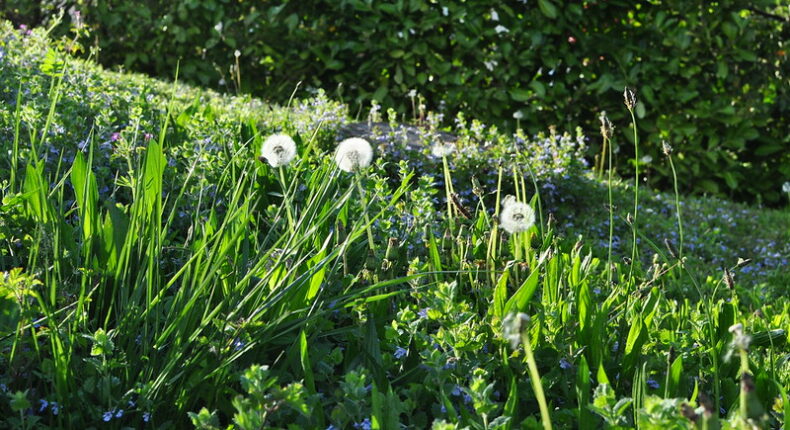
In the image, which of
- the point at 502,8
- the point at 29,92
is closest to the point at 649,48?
the point at 502,8

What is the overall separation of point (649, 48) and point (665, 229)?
220 centimetres

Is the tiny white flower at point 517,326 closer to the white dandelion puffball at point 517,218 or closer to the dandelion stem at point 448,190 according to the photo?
the white dandelion puffball at point 517,218

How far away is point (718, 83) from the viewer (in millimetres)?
6441

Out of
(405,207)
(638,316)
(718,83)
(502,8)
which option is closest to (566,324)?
(638,316)

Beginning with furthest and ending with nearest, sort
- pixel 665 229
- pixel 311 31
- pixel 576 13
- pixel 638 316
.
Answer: pixel 311 31, pixel 576 13, pixel 665 229, pixel 638 316

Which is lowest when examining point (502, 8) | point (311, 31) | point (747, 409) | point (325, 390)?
point (325, 390)

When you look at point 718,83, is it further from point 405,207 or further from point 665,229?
point 405,207

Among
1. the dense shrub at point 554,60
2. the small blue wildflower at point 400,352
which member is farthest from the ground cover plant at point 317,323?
the dense shrub at point 554,60

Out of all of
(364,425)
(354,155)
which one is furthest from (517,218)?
(364,425)

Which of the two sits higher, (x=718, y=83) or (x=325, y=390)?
(x=718, y=83)

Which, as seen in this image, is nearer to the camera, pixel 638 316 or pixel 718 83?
pixel 638 316

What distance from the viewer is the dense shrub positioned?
6.14 m

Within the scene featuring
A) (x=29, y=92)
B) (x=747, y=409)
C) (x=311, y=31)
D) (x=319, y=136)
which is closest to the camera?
(x=747, y=409)

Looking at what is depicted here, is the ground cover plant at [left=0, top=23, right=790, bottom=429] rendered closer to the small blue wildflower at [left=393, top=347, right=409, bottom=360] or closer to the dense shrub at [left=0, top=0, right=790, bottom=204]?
the small blue wildflower at [left=393, top=347, right=409, bottom=360]
